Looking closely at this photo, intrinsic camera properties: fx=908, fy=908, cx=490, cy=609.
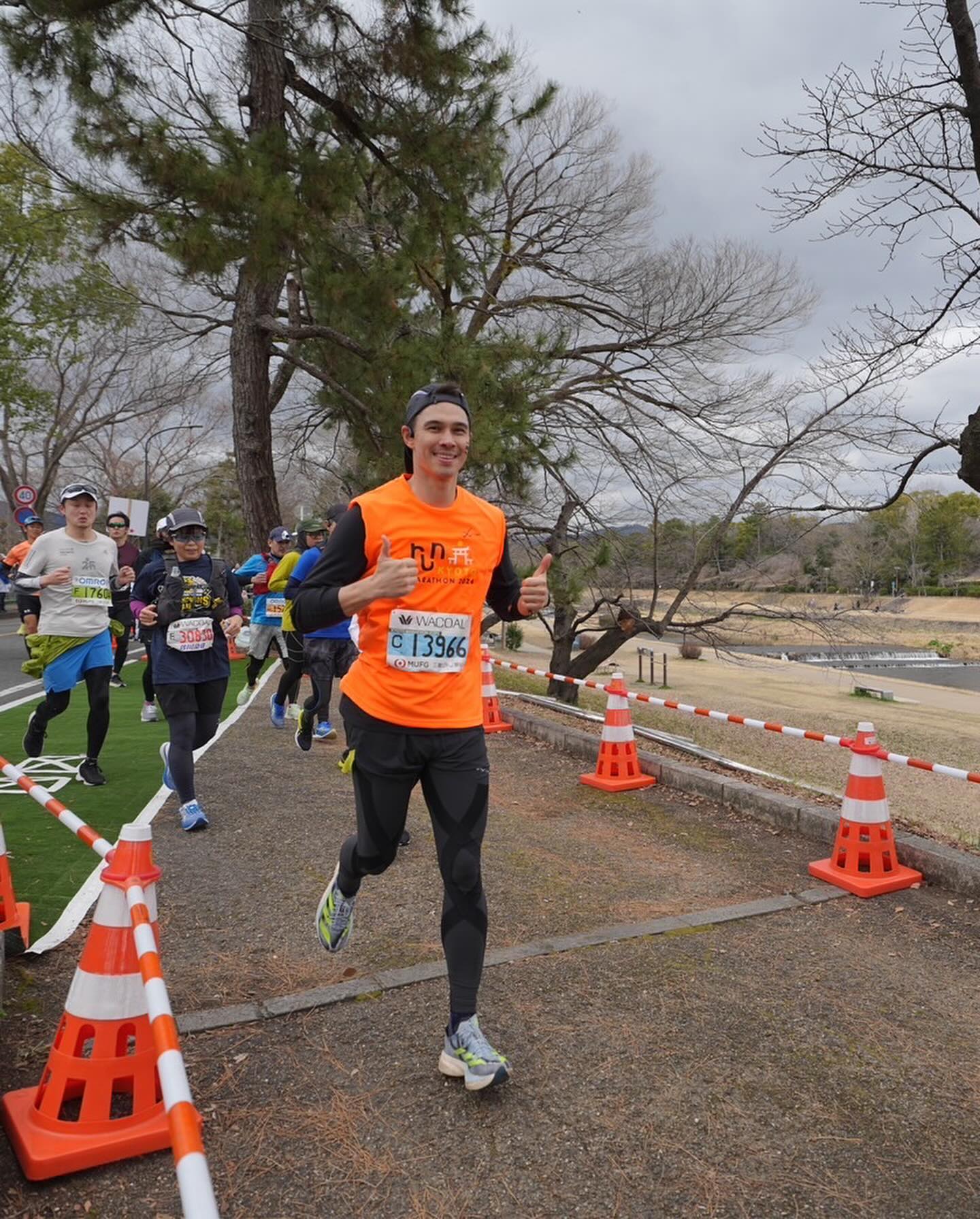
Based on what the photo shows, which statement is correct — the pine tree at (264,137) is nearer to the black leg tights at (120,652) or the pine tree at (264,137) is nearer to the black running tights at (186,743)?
the black leg tights at (120,652)

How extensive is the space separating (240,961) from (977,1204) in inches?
107

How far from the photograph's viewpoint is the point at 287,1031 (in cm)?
323

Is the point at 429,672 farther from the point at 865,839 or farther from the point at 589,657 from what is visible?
the point at 589,657

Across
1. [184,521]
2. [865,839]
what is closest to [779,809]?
[865,839]

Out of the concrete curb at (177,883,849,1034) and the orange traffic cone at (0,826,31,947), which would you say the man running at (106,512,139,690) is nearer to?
the orange traffic cone at (0,826,31,947)

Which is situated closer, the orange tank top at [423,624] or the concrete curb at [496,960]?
the orange tank top at [423,624]

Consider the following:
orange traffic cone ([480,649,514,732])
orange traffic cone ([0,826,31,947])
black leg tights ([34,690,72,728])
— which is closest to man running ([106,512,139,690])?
black leg tights ([34,690,72,728])

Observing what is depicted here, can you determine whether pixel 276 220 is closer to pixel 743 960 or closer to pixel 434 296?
pixel 434 296

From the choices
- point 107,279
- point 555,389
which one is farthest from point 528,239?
point 107,279

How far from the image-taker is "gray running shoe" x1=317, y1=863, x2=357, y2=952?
3367mm

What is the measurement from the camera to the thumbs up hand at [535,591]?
3275 millimetres

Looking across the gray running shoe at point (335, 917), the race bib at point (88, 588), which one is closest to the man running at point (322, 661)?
the race bib at point (88, 588)

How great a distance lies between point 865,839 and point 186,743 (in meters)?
4.02

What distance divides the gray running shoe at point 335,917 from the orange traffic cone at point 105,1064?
81cm
